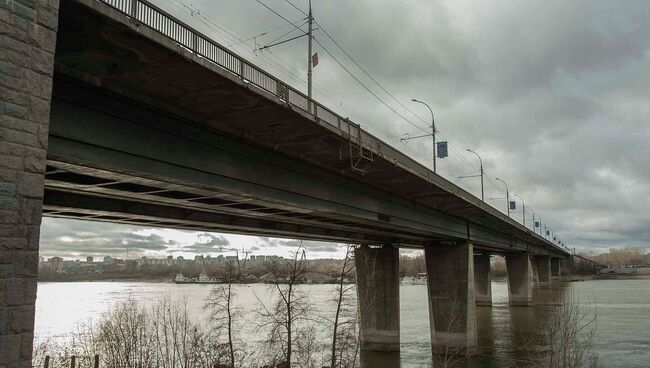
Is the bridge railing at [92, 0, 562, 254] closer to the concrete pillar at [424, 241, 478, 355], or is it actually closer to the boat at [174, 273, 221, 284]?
the concrete pillar at [424, 241, 478, 355]

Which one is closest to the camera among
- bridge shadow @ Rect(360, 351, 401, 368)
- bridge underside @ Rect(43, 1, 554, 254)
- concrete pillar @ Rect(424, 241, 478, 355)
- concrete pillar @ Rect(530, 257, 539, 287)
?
bridge underside @ Rect(43, 1, 554, 254)

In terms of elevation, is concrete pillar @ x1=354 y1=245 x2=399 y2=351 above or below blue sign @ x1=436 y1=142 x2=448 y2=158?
below

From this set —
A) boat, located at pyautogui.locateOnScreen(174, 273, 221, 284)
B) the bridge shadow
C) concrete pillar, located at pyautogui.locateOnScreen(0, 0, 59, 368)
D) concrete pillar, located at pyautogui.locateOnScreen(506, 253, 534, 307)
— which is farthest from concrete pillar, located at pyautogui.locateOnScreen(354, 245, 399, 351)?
boat, located at pyautogui.locateOnScreen(174, 273, 221, 284)

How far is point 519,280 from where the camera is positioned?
8525cm

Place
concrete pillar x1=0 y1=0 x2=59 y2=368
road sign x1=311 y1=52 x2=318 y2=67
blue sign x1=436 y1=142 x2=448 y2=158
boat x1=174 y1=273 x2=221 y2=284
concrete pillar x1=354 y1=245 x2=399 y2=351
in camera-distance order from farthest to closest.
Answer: boat x1=174 y1=273 x2=221 y2=284 < blue sign x1=436 y1=142 x2=448 y2=158 < concrete pillar x1=354 y1=245 x2=399 y2=351 < road sign x1=311 y1=52 x2=318 y2=67 < concrete pillar x1=0 y1=0 x2=59 y2=368

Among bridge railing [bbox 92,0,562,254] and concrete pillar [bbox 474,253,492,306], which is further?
concrete pillar [bbox 474,253,492,306]

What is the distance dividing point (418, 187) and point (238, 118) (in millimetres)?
14916

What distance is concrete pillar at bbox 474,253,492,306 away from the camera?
3078 inches

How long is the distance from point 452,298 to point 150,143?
31.1 metres

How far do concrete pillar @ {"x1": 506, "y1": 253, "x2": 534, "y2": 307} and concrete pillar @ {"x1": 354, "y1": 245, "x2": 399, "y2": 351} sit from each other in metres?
46.3

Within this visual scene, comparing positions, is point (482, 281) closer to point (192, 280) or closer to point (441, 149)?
point (441, 149)

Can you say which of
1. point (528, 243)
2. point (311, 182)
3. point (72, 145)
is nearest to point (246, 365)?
point (311, 182)

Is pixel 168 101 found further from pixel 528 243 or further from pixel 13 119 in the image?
pixel 528 243

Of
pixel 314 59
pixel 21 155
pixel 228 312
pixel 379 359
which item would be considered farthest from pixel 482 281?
pixel 21 155
